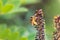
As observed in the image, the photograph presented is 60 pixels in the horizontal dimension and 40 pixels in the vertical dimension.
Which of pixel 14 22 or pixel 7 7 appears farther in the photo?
pixel 14 22

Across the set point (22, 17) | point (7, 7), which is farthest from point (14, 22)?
point (7, 7)

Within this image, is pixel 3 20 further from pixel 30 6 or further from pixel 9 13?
Answer: pixel 30 6

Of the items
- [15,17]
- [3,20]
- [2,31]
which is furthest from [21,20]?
[2,31]

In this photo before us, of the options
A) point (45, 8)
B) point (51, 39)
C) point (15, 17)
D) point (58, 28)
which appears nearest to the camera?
point (58, 28)

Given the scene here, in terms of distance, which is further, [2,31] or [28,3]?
[28,3]

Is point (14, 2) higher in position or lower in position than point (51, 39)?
higher

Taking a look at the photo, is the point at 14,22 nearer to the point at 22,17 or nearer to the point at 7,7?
the point at 22,17

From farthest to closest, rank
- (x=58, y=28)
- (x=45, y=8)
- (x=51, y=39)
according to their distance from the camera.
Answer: (x=45, y=8) < (x=51, y=39) < (x=58, y=28)

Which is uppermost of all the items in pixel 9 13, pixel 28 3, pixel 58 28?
pixel 28 3
